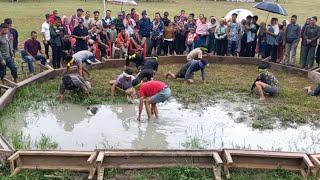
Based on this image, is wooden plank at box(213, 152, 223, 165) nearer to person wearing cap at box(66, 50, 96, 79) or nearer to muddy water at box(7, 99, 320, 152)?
muddy water at box(7, 99, 320, 152)

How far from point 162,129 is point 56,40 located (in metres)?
5.87

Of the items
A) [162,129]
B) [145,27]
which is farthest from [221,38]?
[162,129]

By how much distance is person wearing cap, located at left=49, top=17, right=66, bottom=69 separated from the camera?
1416 cm

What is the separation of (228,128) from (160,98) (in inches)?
61.0

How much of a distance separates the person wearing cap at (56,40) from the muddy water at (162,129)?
10.9 feet

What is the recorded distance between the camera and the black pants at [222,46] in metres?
16.5

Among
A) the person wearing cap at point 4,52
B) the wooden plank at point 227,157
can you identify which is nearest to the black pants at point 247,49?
the person wearing cap at point 4,52

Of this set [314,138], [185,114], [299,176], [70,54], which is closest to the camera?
[299,176]

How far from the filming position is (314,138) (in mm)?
9484

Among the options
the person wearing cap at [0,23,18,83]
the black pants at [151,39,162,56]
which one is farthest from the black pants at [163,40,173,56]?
the person wearing cap at [0,23,18,83]

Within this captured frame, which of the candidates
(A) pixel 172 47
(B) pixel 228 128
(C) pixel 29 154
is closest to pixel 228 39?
(A) pixel 172 47

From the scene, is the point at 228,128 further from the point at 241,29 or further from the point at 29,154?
the point at 241,29

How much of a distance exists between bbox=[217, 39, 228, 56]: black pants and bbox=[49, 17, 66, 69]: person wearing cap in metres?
5.38

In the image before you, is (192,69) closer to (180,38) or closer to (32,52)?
(180,38)
